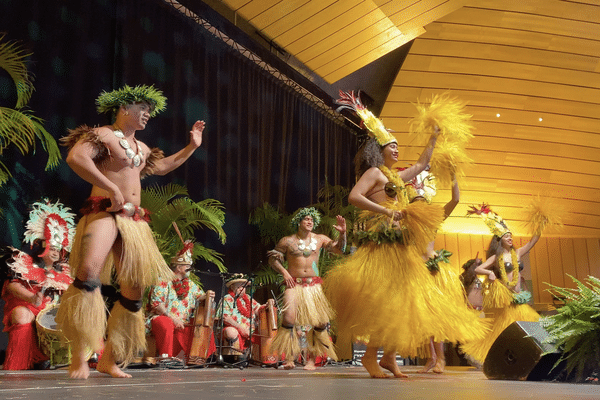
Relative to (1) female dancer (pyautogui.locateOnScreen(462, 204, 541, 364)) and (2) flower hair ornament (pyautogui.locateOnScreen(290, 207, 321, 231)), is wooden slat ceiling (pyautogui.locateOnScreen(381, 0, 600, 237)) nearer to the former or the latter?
(1) female dancer (pyautogui.locateOnScreen(462, 204, 541, 364))

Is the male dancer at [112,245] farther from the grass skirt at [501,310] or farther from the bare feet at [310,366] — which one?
the grass skirt at [501,310]

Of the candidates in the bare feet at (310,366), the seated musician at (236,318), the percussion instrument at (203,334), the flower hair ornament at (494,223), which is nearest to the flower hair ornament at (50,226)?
the percussion instrument at (203,334)

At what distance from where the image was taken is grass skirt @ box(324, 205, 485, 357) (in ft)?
10.0

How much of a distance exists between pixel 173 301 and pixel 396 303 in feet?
9.23

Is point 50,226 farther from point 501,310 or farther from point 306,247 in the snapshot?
point 501,310

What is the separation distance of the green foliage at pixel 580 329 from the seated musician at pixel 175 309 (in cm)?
324

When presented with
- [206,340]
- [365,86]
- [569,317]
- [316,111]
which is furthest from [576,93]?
[569,317]

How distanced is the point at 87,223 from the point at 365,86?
8738 mm

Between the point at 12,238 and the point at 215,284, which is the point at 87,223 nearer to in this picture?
the point at 12,238

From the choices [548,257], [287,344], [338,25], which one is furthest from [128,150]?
[548,257]

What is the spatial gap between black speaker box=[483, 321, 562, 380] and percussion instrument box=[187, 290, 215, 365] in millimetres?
2709

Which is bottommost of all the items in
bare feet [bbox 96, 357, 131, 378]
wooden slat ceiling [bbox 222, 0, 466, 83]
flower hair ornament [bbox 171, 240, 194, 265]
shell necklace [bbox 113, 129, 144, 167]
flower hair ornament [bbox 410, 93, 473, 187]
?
bare feet [bbox 96, 357, 131, 378]

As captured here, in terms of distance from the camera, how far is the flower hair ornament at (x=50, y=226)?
4.60m

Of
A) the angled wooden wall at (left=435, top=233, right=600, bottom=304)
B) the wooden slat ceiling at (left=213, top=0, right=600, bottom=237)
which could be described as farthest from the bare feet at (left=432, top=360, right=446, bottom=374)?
the angled wooden wall at (left=435, top=233, right=600, bottom=304)
